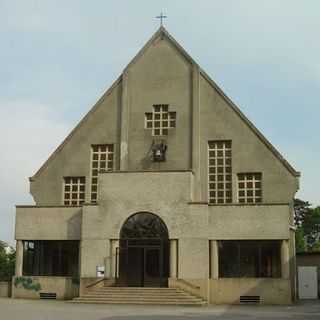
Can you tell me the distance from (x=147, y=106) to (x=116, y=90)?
2362 mm

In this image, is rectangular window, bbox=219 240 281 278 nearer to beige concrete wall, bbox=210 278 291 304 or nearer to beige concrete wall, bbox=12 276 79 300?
beige concrete wall, bbox=210 278 291 304

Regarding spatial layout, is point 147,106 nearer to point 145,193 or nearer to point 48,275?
point 145,193

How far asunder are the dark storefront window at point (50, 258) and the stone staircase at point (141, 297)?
17.7 ft

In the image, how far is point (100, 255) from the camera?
113 ft

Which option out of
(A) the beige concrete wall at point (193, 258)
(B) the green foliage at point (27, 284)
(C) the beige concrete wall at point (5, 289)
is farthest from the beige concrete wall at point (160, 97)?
(C) the beige concrete wall at point (5, 289)

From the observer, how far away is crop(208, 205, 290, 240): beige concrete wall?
3381 centimetres

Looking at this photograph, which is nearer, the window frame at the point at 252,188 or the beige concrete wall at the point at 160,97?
the window frame at the point at 252,188

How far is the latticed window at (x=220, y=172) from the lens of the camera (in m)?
37.1

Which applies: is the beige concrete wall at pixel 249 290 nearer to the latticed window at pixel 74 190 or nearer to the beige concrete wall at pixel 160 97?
the beige concrete wall at pixel 160 97

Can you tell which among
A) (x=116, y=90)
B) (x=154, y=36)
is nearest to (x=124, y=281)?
(x=116, y=90)

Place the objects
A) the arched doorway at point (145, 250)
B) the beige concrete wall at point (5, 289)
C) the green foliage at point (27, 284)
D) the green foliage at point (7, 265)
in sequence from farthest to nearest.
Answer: the green foliage at point (7, 265)
the beige concrete wall at point (5, 289)
the green foliage at point (27, 284)
the arched doorway at point (145, 250)

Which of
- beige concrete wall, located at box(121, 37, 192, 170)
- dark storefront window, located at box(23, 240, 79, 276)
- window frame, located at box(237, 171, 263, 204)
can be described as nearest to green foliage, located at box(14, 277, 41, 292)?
dark storefront window, located at box(23, 240, 79, 276)

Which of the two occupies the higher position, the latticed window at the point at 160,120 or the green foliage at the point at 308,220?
the latticed window at the point at 160,120

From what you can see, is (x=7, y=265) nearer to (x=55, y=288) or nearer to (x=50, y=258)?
(x=50, y=258)
